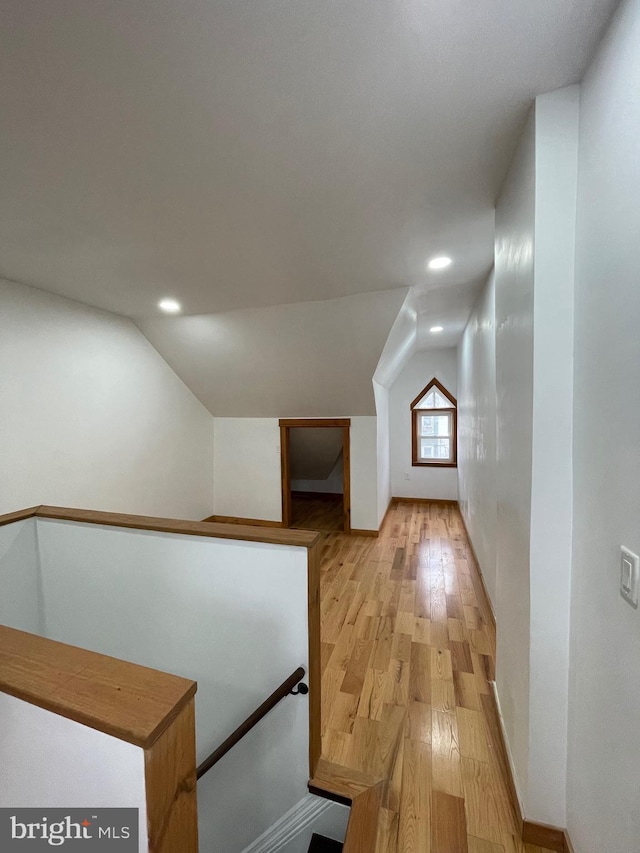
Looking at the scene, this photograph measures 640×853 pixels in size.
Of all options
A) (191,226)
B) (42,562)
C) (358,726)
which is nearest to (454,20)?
(191,226)

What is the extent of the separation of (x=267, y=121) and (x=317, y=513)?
501 cm

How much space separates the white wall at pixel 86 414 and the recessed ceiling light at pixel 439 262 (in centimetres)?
295

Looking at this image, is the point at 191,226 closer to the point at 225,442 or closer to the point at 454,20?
the point at 454,20

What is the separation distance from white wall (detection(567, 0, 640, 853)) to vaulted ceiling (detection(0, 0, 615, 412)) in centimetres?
26

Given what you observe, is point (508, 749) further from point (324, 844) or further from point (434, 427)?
point (434, 427)

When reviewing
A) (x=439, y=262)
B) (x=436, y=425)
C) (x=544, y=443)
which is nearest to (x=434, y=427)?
(x=436, y=425)

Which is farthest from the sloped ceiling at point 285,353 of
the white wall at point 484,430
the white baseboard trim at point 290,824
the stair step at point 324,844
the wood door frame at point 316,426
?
A: the stair step at point 324,844

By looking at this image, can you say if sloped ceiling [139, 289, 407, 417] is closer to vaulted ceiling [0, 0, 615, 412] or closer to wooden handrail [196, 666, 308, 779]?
vaulted ceiling [0, 0, 615, 412]

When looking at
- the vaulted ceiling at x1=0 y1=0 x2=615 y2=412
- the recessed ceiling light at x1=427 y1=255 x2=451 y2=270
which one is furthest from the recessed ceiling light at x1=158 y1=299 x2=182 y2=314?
the recessed ceiling light at x1=427 y1=255 x2=451 y2=270

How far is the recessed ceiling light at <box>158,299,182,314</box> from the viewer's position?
2920mm

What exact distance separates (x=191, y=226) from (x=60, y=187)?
556 millimetres

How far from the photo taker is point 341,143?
1.25 meters

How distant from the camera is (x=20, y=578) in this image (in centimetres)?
181

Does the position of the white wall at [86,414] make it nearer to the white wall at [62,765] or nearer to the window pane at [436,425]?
the white wall at [62,765]
